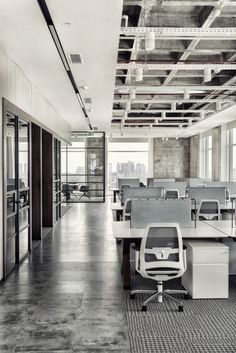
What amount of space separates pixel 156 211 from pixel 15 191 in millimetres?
1966

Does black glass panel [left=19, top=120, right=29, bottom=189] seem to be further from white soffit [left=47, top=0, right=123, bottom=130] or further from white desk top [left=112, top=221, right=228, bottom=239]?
white desk top [left=112, top=221, right=228, bottom=239]

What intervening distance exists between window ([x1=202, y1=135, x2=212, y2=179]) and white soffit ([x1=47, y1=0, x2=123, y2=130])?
33.3 ft

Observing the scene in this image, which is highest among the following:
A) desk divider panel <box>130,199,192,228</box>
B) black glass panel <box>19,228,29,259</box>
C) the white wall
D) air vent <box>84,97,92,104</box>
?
air vent <box>84,97,92,104</box>

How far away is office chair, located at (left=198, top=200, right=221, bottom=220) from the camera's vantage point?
21.4 feet

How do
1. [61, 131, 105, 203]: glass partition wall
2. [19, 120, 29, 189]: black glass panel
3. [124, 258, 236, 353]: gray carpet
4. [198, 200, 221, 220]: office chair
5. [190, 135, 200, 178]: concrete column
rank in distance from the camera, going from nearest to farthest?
[124, 258, 236, 353]: gray carpet → [19, 120, 29, 189]: black glass panel → [198, 200, 221, 220]: office chair → [61, 131, 105, 203]: glass partition wall → [190, 135, 200, 178]: concrete column

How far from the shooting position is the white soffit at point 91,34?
3404mm

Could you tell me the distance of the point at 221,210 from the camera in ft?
22.8

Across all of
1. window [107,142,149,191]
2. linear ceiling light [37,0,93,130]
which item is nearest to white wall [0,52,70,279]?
linear ceiling light [37,0,93,130]

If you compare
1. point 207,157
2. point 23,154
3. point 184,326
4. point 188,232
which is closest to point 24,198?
point 23,154

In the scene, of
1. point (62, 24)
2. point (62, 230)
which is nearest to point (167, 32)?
point (62, 24)

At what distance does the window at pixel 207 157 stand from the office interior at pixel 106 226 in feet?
23.8

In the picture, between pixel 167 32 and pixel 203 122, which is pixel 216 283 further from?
pixel 203 122

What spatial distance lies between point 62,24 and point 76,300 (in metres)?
2.75

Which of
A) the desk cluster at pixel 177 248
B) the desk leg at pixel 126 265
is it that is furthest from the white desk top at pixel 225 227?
the desk leg at pixel 126 265
